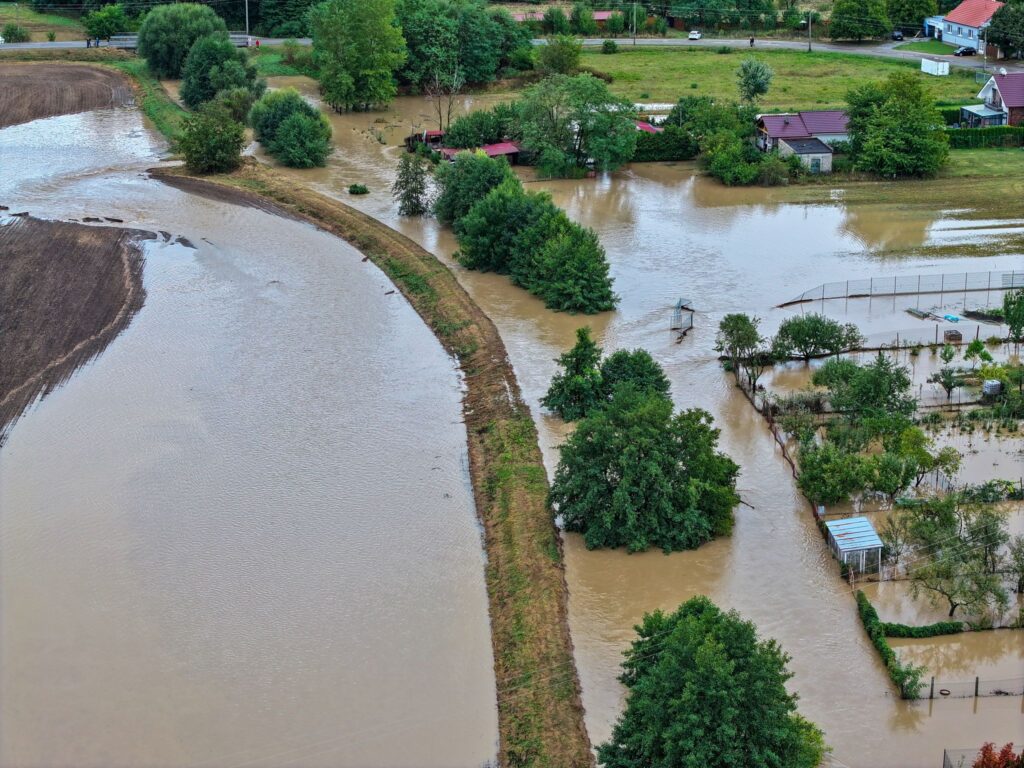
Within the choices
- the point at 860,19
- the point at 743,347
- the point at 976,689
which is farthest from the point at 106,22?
the point at 976,689

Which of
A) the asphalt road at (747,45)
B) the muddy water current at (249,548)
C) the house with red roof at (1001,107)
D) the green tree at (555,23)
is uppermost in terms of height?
the green tree at (555,23)

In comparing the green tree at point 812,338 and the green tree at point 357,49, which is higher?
the green tree at point 357,49

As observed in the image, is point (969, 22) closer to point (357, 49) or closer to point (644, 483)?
point (357, 49)

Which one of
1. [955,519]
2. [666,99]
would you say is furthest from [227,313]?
[666,99]

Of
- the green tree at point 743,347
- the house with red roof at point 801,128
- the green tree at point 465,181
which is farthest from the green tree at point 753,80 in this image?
the green tree at point 743,347

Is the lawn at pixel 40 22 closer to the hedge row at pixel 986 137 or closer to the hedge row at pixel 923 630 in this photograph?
the hedge row at pixel 986 137

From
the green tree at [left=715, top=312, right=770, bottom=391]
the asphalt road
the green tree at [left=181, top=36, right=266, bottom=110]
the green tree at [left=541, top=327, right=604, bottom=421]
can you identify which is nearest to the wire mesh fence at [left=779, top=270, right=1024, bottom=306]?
the green tree at [left=715, top=312, right=770, bottom=391]
